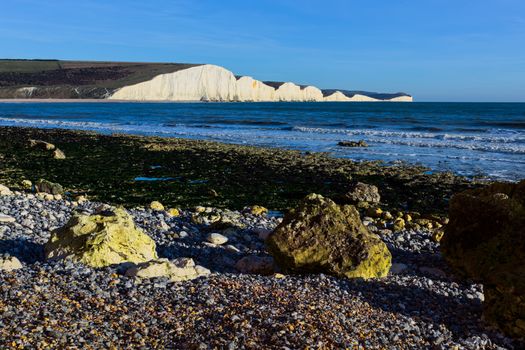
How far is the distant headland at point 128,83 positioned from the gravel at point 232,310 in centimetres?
12754

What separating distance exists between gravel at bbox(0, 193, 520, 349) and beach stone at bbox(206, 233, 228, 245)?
125 cm

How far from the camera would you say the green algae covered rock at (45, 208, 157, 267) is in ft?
23.1

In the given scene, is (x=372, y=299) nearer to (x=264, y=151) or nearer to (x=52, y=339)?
(x=52, y=339)

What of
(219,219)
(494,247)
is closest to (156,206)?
(219,219)

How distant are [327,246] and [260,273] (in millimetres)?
1164

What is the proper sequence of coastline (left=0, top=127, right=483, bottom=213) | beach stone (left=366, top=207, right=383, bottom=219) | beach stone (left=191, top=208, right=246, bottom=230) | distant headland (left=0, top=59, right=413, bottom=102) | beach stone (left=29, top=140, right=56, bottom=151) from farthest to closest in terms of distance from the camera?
distant headland (left=0, top=59, right=413, bottom=102), beach stone (left=29, top=140, right=56, bottom=151), coastline (left=0, top=127, right=483, bottom=213), beach stone (left=366, top=207, right=383, bottom=219), beach stone (left=191, top=208, right=246, bottom=230)

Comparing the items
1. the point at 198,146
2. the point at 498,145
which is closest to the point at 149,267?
the point at 198,146

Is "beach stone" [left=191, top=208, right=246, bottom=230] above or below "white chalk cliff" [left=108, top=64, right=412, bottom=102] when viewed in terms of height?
below

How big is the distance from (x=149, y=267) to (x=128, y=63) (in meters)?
176

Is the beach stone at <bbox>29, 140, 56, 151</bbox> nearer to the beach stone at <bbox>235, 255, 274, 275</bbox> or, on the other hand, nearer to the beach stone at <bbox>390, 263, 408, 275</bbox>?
the beach stone at <bbox>235, 255, 274, 275</bbox>

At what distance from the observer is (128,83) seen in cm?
13238

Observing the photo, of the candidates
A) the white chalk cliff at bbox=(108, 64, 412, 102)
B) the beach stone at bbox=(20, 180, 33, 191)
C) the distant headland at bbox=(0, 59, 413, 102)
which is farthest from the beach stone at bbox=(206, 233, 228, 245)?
the white chalk cliff at bbox=(108, 64, 412, 102)

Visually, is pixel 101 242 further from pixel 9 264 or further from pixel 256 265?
pixel 256 265

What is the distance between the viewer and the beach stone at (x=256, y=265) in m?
7.76
